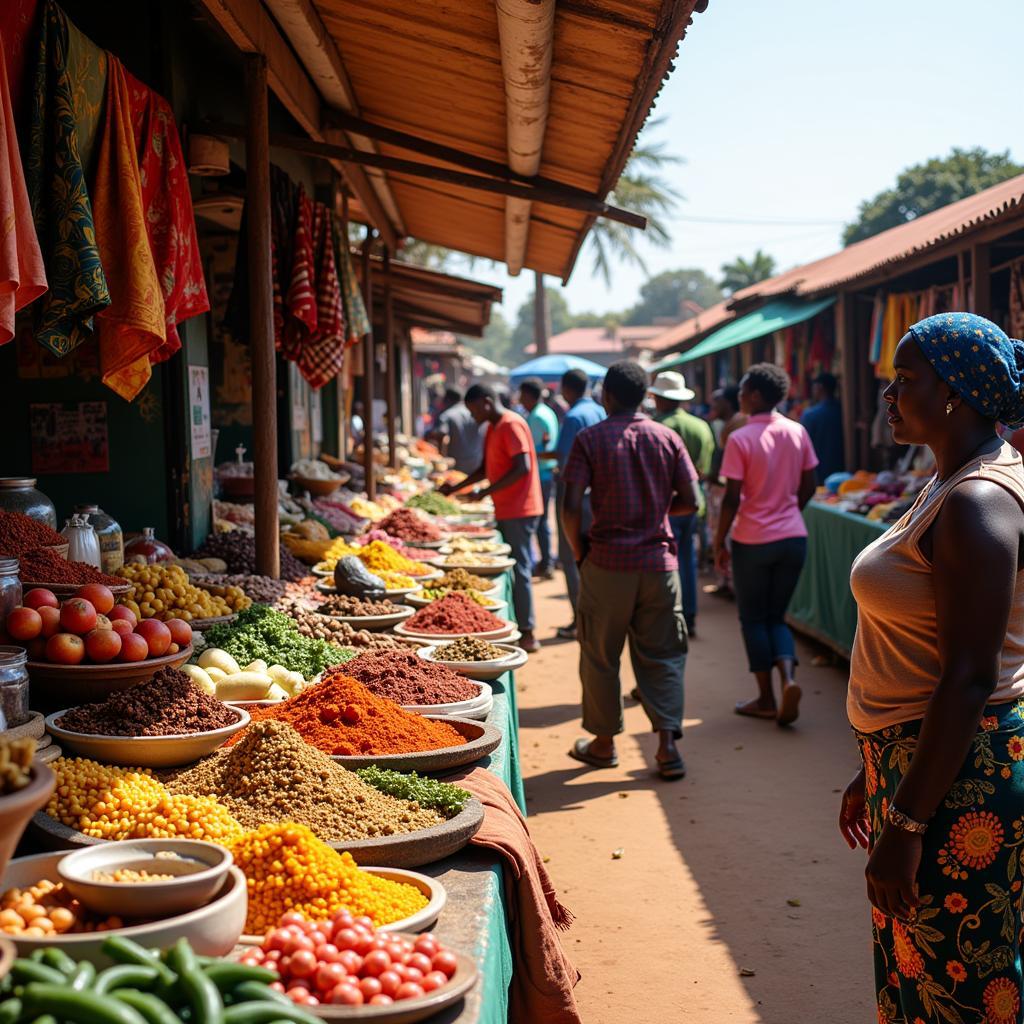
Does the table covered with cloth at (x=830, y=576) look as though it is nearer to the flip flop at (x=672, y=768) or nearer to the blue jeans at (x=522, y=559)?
the flip flop at (x=672, y=768)

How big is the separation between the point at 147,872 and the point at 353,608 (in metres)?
2.97

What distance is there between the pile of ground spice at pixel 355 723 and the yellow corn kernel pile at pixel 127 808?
1.50 ft

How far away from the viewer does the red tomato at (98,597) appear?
3279 millimetres

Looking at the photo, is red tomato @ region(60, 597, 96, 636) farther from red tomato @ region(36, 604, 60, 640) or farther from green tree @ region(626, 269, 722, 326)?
green tree @ region(626, 269, 722, 326)

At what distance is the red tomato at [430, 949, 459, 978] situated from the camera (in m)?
1.82

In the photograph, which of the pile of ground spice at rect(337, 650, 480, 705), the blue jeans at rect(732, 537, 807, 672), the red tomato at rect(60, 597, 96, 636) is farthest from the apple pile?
the blue jeans at rect(732, 537, 807, 672)

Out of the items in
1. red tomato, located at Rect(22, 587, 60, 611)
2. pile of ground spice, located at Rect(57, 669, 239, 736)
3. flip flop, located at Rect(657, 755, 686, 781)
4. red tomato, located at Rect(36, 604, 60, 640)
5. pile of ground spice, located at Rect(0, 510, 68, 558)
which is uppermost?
pile of ground spice, located at Rect(0, 510, 68, 558)

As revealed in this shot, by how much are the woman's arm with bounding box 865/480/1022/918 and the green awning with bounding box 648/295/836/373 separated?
10327mm

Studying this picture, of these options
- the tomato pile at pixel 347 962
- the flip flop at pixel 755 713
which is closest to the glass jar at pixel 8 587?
the tomato pile at pixel 347 962

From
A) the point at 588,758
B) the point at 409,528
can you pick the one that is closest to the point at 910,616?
the point at 588,758

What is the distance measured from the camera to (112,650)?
10.2ft

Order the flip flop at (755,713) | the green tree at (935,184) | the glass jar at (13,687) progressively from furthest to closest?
the green tree at (935,184)
the flip flop at (755,713)
the glass jar at (13,687)

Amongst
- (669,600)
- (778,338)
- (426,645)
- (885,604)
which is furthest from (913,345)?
(778,338)

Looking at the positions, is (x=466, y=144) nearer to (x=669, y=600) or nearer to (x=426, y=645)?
(x=669, y=600)
